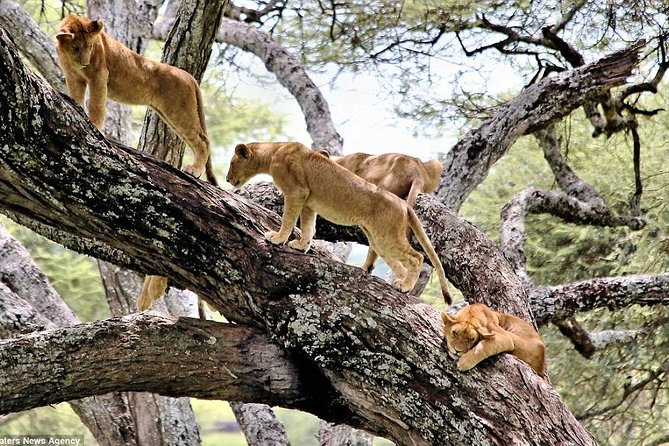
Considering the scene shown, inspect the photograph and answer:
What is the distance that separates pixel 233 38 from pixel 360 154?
3193 mm

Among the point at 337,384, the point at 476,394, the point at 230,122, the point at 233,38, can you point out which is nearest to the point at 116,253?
the point at 337,384

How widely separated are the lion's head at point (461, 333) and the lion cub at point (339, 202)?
441 millimetres

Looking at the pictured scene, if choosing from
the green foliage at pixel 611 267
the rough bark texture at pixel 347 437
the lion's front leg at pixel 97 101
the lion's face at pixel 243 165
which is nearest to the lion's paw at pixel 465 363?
the lion's face at pixel 243 165

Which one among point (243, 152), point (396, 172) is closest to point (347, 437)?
point (396, 172)

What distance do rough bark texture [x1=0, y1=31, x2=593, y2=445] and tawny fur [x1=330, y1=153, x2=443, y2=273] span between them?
1.37 m

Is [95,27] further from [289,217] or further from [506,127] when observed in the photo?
[506,127]

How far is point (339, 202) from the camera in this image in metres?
3.38

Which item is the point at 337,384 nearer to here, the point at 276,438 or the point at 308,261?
the point at 308,261

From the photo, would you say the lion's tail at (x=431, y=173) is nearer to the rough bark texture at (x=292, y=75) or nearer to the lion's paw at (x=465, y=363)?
the rough bark texture at (x=292, y=75)

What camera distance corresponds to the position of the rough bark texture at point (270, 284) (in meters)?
2.76

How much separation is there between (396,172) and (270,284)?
165 centimetres

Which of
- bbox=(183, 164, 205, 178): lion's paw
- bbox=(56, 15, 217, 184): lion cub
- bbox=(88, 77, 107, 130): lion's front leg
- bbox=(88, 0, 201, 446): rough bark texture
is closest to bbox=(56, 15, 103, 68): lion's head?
bbox=(56, 15, 217, 184): lion cub

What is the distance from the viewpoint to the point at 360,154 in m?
4.75

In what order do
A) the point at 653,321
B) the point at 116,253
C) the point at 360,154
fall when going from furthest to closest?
the point at 653,321, the point at 360,154, the point at 116,253
